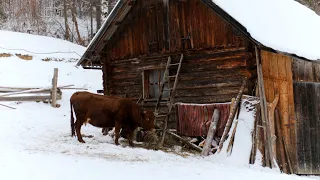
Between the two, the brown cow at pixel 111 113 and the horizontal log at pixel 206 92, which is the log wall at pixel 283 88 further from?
the brown cow at pixel 111 113

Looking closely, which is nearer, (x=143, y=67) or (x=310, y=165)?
(x=310, y=165)

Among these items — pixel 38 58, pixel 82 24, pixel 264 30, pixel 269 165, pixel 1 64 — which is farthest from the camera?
pixel 82 24

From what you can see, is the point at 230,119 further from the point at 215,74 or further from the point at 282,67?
the point at 282,67

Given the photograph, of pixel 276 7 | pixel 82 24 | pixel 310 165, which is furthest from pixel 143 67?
pixel 82 24

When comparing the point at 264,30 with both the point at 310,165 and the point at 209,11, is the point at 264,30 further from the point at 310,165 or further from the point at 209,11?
the point at 310,165

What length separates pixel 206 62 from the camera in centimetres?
1302

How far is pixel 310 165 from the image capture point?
12.5m

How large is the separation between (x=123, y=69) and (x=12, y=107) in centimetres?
648

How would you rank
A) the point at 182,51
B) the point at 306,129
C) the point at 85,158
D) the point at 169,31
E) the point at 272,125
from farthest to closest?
the point at 169,31 < the point at 182,51 < the point at 306,129 < the point at 272,125 < the point at 85,158

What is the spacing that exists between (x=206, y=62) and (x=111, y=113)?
143 inches

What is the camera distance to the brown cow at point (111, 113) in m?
12.4

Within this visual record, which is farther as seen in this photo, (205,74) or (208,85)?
(205,74)

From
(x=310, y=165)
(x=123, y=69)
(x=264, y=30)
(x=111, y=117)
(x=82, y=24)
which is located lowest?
(x=310, y=165)

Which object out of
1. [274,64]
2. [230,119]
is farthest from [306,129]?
[230,119]
